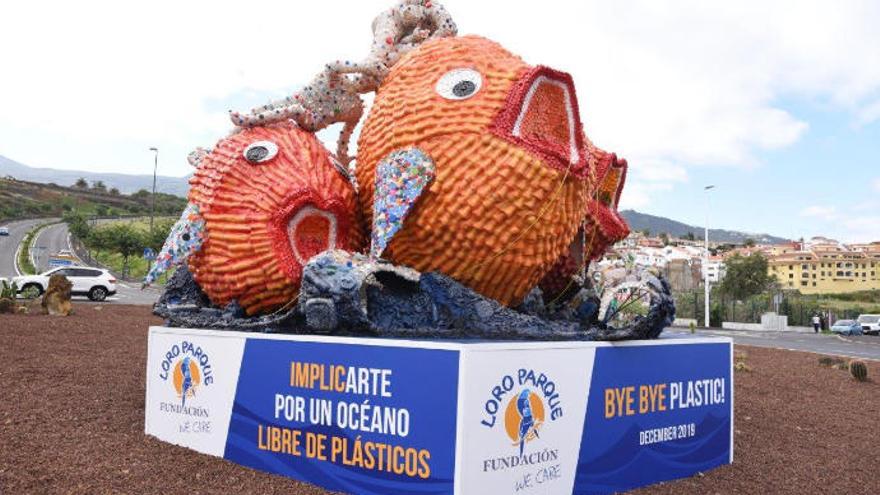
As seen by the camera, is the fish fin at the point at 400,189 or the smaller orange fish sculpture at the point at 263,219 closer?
the fish fin at the point at 400,189

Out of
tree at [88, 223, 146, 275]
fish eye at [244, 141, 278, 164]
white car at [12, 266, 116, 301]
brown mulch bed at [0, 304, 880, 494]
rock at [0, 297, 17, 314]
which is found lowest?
brown mulch bed at [0, 304, 880, 494]

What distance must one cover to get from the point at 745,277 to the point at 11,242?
53.0 metres

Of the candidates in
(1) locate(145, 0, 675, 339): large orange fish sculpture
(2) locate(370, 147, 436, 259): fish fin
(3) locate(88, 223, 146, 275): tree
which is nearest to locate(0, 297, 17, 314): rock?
(1) locate(145, 0, 675, 339): large orange fish sculpture

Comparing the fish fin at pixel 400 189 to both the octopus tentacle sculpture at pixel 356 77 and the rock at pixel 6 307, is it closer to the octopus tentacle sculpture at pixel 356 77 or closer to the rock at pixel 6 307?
the octopus tentacle sculpture at pixel 356 77

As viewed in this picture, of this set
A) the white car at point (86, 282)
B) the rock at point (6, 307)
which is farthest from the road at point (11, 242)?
the rock at point (6, 307)

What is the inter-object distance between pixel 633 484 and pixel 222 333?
331 cm

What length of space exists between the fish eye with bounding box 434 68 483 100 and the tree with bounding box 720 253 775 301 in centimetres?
4299

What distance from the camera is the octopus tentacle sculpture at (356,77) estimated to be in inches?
249

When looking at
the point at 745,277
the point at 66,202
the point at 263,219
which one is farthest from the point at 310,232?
the point at 66,202

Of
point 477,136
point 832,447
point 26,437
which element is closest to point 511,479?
point 477,136

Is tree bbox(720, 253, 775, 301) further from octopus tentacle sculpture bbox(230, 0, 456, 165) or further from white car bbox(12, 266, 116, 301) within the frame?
octopus tentacle sculpture bbox(230, 0, 456, 165)

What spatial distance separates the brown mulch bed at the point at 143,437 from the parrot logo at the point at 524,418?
1.29 meters

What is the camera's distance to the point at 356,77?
6.36 metres

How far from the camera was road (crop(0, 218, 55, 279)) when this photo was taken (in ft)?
136
